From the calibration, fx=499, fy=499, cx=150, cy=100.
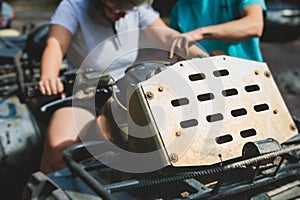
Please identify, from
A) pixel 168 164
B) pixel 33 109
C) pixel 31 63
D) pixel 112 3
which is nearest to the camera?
pixel 168 164

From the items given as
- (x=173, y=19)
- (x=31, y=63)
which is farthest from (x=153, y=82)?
(x=31, y=63)

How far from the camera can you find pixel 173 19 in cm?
340

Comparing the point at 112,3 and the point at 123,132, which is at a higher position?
the point at 112,3

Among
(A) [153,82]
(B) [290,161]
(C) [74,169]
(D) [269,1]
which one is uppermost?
(A) [153,82]

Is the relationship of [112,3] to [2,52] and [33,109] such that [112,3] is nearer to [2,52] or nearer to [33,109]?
[33,109]

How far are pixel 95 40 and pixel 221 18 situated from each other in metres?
0.82

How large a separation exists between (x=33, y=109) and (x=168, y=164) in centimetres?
142

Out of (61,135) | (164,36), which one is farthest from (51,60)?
(164,36)

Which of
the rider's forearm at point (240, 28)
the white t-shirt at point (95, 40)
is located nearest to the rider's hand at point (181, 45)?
the rider's forearm at point (240, 28)

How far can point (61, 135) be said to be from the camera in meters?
2.51

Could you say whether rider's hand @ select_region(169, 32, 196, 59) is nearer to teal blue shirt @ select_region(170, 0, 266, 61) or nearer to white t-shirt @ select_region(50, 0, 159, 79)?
white t-shirt @ select_region(50, 0, 159, 79)

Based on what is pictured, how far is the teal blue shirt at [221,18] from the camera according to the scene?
3.06 m

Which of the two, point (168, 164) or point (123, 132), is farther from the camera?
point (123, 132)

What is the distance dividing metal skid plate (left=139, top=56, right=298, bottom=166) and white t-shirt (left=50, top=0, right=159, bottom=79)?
895 mm
